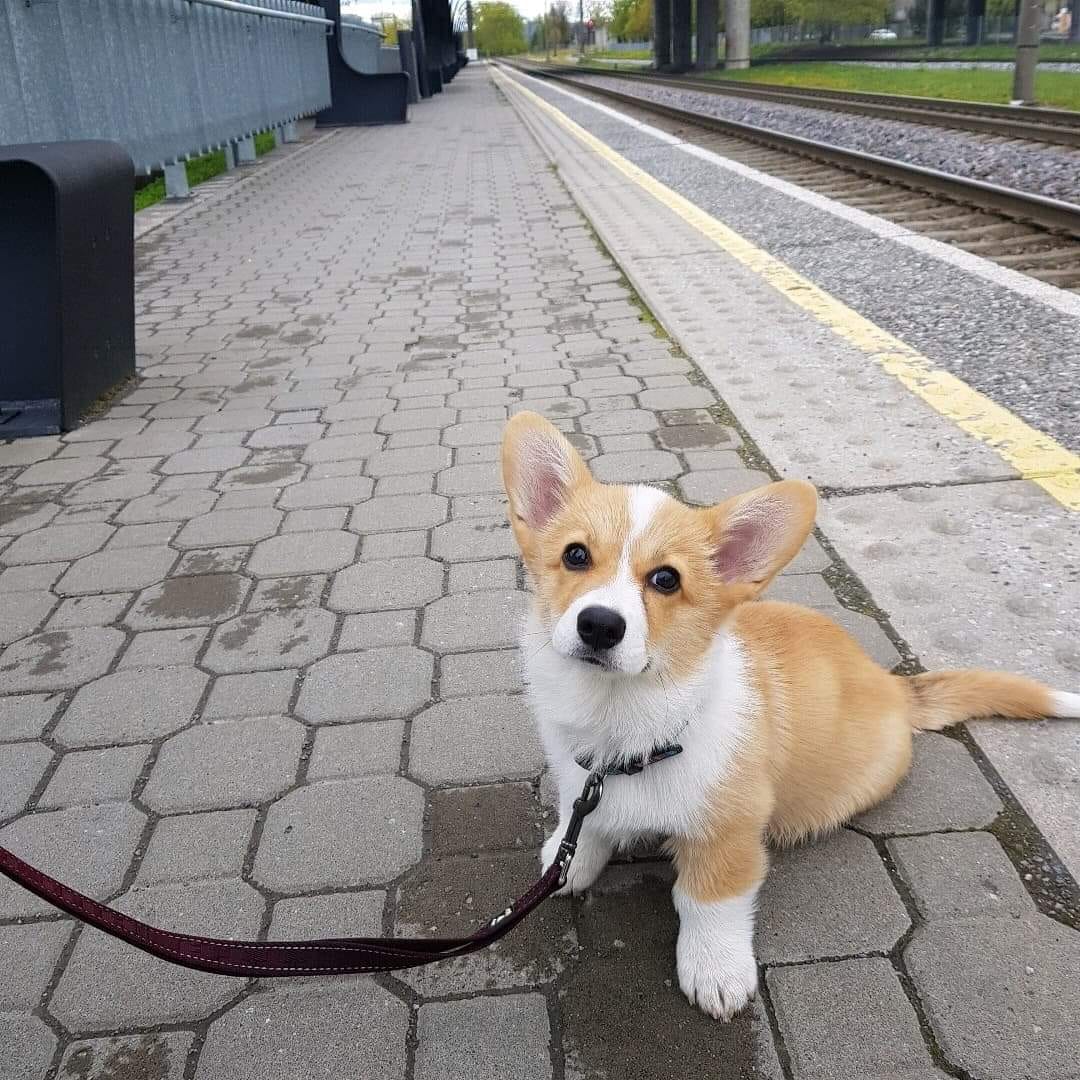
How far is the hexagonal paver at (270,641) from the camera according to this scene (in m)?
3.29

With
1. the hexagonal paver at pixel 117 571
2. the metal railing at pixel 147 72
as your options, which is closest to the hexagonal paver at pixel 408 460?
the hexagonal paver at pixel 117 571

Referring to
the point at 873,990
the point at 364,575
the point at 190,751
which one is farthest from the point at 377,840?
the point at 364,575

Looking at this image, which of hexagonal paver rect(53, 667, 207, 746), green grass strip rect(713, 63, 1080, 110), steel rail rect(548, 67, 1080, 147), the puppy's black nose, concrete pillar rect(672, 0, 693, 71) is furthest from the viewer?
concrete pillar rect(672, 0, 693, 71)

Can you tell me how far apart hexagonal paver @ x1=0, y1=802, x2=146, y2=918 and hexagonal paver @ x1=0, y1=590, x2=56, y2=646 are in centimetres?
111

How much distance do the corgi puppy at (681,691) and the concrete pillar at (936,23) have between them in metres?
62.8

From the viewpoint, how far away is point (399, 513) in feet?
14.2

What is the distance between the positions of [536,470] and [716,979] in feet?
3.89

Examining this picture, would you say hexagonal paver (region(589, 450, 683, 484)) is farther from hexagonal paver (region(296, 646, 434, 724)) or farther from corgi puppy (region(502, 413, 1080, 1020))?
corgi puppy (region(502, 413, 1080, 1020))

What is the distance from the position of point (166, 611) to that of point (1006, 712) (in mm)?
2940

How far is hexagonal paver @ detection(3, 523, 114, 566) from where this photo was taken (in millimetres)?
4094

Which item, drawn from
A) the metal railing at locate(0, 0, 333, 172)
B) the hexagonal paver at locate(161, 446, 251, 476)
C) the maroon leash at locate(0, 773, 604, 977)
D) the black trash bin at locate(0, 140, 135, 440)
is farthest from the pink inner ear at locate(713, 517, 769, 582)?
the metal railing at locate(0, 0, 333, 172)

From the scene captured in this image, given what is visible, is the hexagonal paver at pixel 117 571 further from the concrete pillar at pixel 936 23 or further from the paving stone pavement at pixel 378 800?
the concrete pillar at pixel 936 23

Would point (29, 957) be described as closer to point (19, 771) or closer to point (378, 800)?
Answer: point (19, 771)

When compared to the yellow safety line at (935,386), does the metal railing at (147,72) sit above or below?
above
